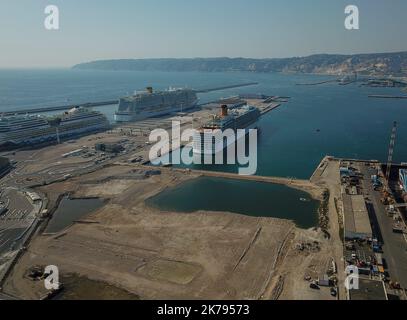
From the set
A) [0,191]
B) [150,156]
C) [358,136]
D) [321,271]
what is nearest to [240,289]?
[321,271]

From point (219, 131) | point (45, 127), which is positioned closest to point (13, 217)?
point (219, 131)

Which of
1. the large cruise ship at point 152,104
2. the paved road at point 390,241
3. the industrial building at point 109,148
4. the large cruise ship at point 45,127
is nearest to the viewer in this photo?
the paved road at point 390,241

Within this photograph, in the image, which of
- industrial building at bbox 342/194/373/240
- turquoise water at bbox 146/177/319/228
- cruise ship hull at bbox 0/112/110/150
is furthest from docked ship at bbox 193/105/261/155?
cruise ship hull at bbox 0/112/110/150

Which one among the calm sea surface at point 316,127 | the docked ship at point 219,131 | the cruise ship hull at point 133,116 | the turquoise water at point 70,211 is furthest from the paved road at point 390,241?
the cruise ship hull at point 133,116

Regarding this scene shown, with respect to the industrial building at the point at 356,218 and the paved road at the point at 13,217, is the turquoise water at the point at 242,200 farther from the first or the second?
the paved road at the point at 13,217

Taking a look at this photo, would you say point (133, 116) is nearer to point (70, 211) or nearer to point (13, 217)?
point (70, 211)
